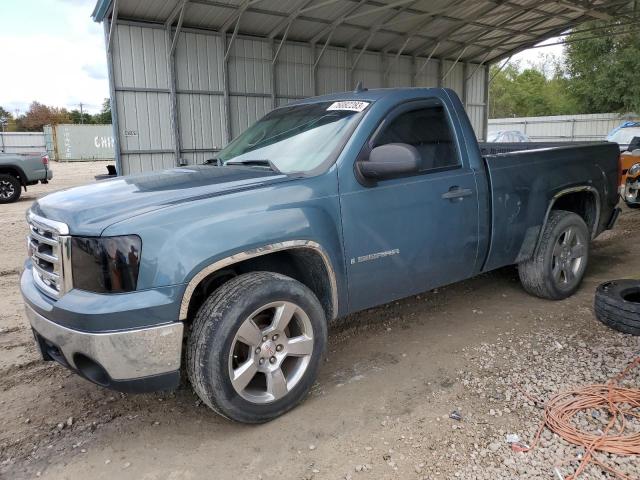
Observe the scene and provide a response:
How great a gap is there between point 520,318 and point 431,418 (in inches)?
77.6

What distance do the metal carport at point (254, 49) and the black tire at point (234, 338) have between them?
857 centimetres

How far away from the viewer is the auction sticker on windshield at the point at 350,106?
11.8ft

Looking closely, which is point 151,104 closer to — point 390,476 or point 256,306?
point 256,306

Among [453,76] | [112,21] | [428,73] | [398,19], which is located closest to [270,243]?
[112,21]

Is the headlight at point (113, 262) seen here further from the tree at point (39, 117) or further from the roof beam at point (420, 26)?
the tree at point (39, 117)

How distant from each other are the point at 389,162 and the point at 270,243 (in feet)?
3.01

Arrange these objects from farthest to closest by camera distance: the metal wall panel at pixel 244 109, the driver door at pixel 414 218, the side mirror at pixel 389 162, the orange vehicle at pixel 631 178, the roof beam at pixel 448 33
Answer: the roof beam at pixel 448 33, the metal wall panel at pixel 244 109, the orange vehicle at pixel 631 178, the driver door at pixel 414 218, the side mirror at pixel 389 162

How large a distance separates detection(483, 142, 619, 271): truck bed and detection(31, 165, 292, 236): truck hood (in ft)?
6.44

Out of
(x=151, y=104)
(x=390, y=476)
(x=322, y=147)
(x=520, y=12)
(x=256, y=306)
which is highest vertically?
(x=520, y=12)

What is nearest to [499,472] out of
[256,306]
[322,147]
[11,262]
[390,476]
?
[390,476]

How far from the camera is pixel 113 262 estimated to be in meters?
2.53

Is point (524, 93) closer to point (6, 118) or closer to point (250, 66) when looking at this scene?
point (250, 66)

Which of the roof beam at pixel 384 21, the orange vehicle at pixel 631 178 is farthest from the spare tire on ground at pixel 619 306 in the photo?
the roof beam at pixel 384 21

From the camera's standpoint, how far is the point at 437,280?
3.86m
